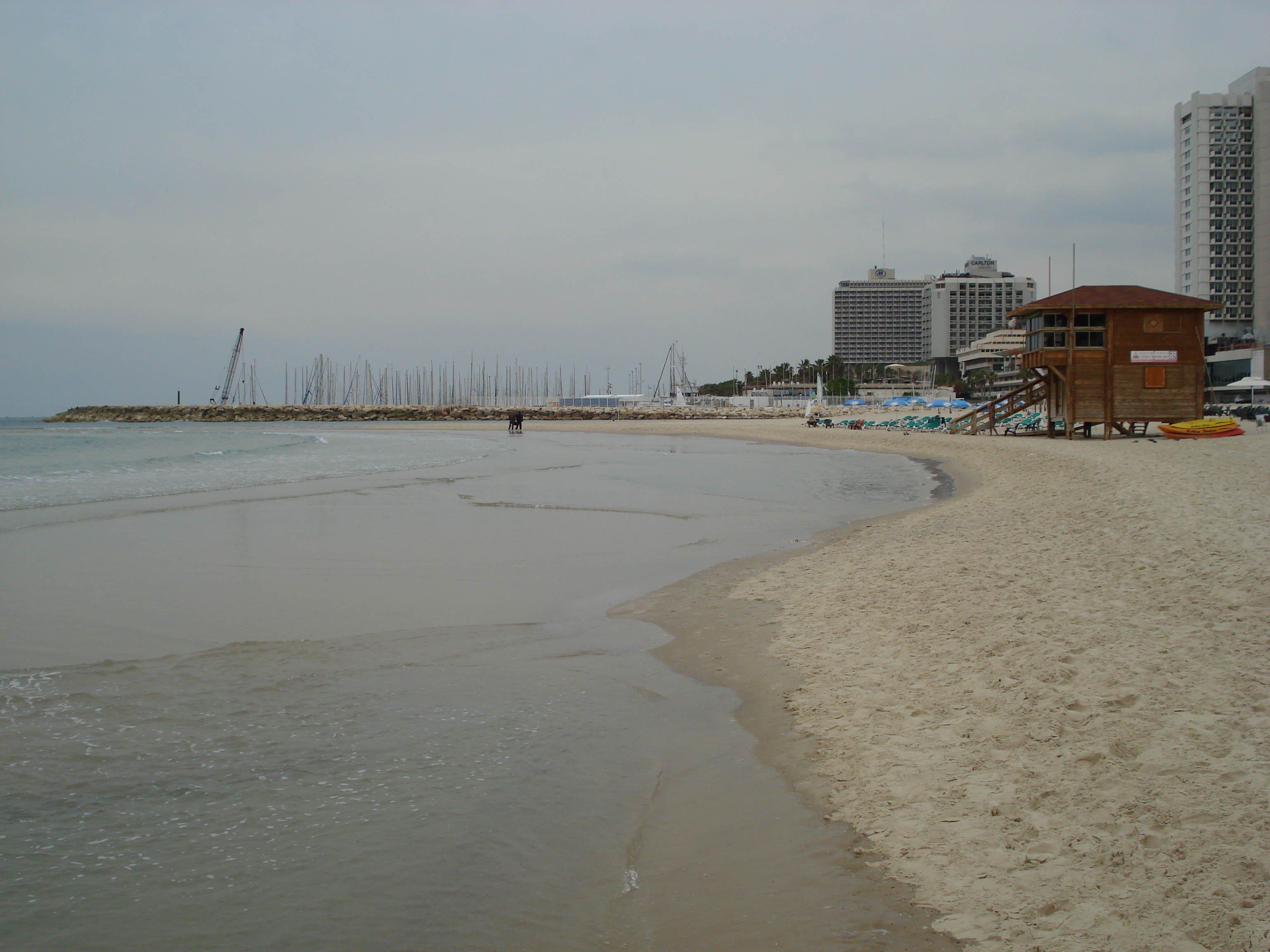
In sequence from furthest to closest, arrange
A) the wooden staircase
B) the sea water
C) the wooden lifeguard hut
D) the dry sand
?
the wooden staircase < the wooden lifeguard hut < the sea water < the dry sand

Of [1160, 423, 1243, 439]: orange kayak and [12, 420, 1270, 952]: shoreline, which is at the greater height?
[1160, 423, 1243, 439]: orange kayak

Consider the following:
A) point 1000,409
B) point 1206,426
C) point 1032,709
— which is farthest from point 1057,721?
point 1000,409

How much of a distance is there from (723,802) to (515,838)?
1152mm

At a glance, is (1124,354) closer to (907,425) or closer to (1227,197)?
(907,425)

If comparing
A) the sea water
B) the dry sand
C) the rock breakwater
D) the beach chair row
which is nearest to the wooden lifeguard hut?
the beach chair row

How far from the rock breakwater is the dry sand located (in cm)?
10888

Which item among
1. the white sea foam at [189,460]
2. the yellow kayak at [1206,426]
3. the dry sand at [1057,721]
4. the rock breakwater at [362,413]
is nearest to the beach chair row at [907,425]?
the yellow kayak at [1206,426]

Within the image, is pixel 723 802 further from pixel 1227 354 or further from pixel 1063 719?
pixel 1227 354

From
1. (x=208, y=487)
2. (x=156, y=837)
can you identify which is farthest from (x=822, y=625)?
(x=208, y=487)

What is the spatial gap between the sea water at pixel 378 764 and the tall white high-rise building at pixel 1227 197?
133749 millimetres

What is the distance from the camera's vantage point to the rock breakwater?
12356cm

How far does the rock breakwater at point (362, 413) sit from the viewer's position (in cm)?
12356

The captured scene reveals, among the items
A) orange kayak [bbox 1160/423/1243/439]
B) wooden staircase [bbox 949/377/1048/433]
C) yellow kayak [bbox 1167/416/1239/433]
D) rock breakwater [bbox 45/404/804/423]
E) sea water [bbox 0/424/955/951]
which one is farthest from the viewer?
rock breakwater [bbox 45/404/804/423]

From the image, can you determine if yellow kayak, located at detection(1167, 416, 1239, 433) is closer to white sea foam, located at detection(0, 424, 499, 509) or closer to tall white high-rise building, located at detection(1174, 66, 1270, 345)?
white sea foam, located at detection(0, 424, 499, 509)
